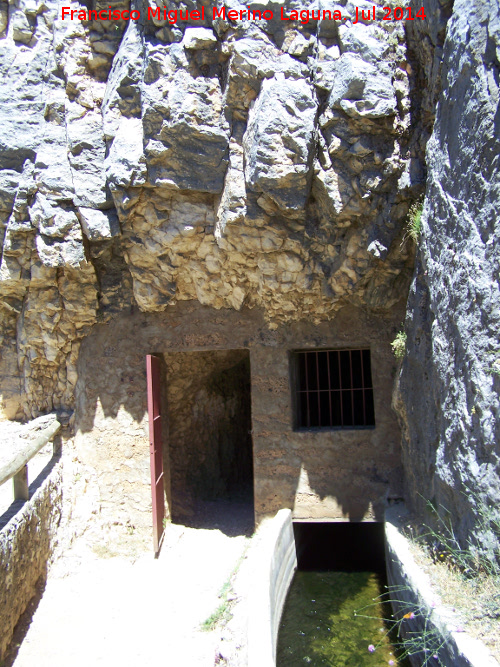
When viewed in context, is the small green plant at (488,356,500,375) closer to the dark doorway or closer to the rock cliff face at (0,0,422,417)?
the rock cliff face at (0,0,422,417)

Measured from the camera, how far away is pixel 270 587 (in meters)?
4.65

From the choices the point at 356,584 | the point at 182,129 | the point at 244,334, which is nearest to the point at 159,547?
the point at 356,584

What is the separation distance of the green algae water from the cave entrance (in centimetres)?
150

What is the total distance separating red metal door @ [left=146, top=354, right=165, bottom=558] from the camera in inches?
247

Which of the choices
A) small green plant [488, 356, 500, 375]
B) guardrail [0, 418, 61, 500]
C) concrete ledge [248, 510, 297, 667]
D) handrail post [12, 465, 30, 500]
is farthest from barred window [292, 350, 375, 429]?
small green plant [488, 356, 500, 375]

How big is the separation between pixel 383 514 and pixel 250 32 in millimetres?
5539

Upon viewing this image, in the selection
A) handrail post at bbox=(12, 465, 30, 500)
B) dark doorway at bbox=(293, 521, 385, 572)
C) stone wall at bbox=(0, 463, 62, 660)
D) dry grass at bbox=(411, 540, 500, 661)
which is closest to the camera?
dry grass at bbox=(411, 540, 500, 661)

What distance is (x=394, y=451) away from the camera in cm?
637

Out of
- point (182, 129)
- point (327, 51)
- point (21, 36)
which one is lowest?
point (182, 129)

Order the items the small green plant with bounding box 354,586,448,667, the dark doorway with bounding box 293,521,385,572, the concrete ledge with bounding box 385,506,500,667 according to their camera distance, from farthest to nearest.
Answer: the dark doorway with bounding box 293,521,385,572, the small green plant with bounding box 354,586,448,667, the concrete ledge with bounding box 385,506,500,667

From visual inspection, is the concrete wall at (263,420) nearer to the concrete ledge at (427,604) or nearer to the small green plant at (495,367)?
the concrete ledge at (427,604)

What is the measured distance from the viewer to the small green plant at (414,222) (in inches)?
207

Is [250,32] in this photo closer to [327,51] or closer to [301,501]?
[327,51]

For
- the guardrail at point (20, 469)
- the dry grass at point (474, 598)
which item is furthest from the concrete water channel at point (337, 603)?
the guardrail at point (20, 469)
